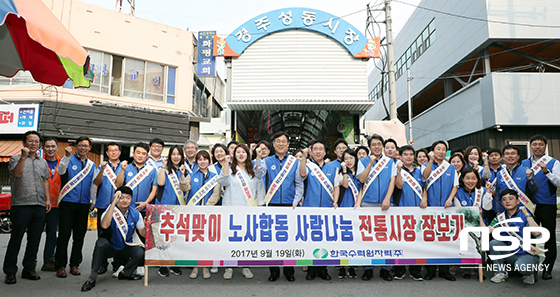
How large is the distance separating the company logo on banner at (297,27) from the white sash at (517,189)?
849 cm

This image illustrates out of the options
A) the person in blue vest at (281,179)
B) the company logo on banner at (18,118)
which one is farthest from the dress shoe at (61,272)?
the company logo on banner at (18,118)

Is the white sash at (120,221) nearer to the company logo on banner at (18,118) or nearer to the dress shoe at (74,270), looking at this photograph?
the dress shoe at (74,270)

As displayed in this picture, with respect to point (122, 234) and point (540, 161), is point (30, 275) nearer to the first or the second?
point (122, 234)

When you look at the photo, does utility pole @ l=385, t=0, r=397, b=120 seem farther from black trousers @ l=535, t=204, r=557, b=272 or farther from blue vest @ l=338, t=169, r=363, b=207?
blue vest @ l=338, t=169, r=363, b=207

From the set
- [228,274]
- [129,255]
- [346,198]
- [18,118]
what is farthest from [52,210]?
[18,118]

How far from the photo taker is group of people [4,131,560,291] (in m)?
4.75

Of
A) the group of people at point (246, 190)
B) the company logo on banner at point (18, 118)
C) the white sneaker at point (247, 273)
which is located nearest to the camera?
the group of people at point (246, 190)

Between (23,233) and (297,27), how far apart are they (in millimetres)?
11121

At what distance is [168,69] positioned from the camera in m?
15.1

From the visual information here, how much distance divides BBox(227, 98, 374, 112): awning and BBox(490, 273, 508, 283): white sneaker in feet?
27.6

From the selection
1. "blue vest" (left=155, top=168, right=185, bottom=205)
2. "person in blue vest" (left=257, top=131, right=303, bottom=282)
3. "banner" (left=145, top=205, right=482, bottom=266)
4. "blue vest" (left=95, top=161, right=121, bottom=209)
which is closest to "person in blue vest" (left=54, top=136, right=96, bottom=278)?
"blue vest" (left=95, top=161, right=121, bottom=209)

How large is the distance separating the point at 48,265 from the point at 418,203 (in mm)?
5508

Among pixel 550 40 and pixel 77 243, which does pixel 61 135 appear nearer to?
pixel 77 243

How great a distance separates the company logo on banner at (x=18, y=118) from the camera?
1216 cm
